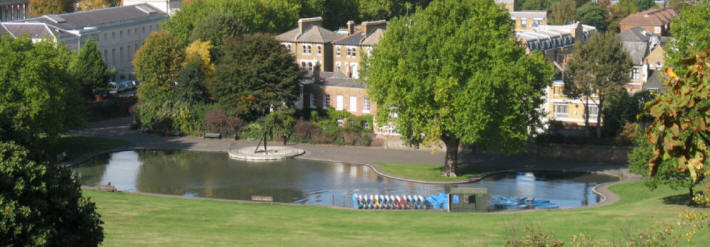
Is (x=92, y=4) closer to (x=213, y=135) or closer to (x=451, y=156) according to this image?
(x=213, y=135)

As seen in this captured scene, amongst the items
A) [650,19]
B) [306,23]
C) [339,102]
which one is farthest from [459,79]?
[650,19]

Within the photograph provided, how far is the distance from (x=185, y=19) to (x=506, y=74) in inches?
1890

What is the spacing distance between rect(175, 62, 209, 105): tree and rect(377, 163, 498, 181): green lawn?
760 inches

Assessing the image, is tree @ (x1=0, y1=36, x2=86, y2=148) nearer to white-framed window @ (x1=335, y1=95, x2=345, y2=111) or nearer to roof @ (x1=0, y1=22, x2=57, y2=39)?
white-framed window @ (x1=335, y1=95, x2=345, y2=111)

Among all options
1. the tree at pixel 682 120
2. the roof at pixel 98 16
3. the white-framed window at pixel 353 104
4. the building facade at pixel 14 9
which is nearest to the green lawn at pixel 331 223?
the tree at pixel 682 120

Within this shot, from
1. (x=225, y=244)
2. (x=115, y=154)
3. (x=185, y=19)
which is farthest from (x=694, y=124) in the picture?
(x=185, y=19)

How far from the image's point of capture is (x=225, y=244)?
33562 millimetres

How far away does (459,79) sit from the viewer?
54.1 m

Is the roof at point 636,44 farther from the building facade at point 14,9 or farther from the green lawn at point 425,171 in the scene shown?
the building facade at point 14,9

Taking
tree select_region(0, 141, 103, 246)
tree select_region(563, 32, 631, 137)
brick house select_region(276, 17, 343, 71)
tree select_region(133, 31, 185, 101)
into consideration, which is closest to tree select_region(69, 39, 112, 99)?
tree select_region(133, 31, 185, 101)

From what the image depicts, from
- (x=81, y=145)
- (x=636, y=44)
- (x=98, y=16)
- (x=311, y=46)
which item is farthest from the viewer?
(x=98, y=16)

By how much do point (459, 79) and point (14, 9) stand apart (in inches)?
3825

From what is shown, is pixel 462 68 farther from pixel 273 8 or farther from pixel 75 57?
pixel 273 8

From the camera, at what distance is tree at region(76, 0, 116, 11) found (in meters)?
125
